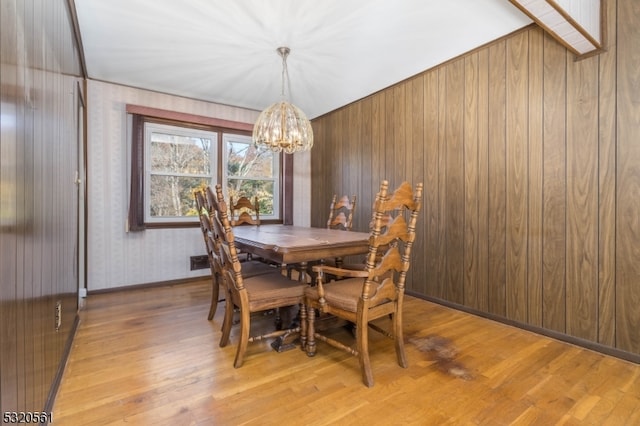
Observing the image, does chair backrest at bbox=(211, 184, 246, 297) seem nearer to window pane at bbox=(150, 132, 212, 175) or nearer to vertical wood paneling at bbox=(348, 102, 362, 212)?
window pane at bbox=(150, 132, 212, 175)

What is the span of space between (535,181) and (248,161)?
3520mm

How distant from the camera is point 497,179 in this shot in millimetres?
2662

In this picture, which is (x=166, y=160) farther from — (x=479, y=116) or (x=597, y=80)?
(x=597, y=80)

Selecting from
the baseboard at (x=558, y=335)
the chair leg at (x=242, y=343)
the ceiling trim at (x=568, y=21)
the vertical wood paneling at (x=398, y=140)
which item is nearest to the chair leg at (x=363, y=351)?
the chair leg at (x=242, y=343)

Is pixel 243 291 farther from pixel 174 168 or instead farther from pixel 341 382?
pixel 174 168

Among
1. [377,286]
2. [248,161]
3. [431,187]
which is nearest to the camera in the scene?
[377,286]

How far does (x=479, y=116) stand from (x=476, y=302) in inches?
66.3

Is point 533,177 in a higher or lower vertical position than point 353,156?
lower

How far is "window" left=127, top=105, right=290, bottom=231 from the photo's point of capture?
3.66 meters

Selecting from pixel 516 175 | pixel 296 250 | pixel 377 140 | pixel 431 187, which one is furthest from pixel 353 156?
pixel 296 250

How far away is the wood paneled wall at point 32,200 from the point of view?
0.95 metres

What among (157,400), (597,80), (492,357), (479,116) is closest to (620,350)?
(492,357)

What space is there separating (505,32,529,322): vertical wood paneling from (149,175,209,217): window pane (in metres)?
3.51

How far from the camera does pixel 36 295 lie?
1.27 metres
